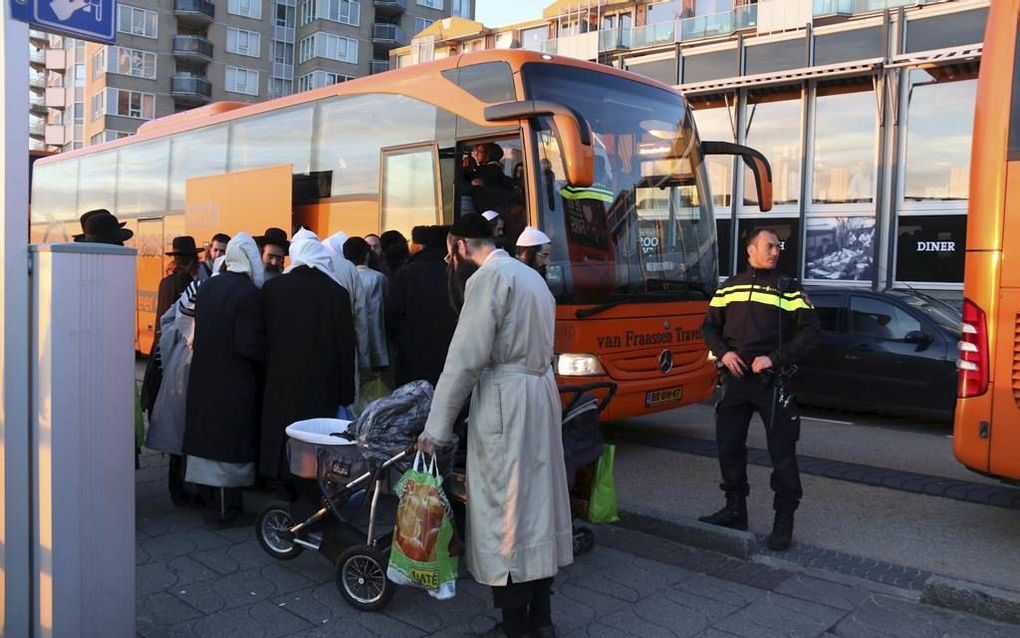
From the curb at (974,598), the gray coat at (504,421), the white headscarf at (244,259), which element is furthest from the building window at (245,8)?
the curb at (974,598)

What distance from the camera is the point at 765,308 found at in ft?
16.5

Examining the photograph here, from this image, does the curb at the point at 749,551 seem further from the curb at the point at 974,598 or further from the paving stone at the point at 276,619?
the paving stone at the point at 276,619

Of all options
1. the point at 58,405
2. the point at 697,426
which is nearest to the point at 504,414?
the point at 58,405

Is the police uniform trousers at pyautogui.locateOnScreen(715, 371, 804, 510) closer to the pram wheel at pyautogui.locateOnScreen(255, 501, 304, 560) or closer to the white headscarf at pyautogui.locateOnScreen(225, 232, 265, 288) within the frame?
the pram wheel at pyautogui.locateOnScreen(255, 501, 304, 560)

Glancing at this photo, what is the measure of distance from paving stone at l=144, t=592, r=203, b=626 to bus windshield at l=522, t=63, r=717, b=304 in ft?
12.0

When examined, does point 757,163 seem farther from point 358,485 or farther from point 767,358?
point 358,485

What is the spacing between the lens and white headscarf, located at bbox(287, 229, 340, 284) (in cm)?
526

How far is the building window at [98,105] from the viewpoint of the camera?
188ft

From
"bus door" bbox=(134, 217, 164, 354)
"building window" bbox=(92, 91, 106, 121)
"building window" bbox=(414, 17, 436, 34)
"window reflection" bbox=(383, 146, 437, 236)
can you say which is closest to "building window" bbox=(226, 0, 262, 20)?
"building window" bbox=(92, 91, 106, 121)

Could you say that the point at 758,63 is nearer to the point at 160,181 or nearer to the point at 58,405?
the point at 160,181

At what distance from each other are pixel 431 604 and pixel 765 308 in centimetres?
249

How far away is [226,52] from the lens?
60406 mm

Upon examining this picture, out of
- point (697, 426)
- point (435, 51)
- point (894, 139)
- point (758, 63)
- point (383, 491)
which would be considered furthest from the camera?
point (435, 51)

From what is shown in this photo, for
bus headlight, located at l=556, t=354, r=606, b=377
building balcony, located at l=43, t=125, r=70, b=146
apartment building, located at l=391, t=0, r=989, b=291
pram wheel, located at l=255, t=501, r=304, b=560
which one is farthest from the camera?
building balcony, located at l=43, t=125, r=70, b=146
